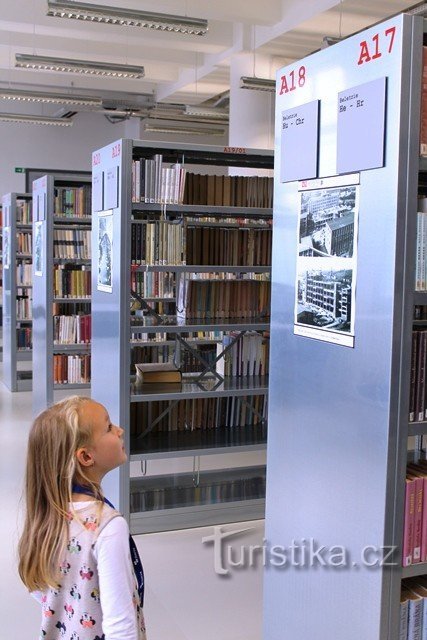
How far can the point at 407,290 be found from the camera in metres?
2.11

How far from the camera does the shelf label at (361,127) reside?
84.0 inches

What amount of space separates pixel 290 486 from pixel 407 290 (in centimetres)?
93

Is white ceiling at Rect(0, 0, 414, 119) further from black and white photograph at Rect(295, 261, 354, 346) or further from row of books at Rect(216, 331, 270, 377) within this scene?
black and white photograph at Rect(295, 261, 354, 346)

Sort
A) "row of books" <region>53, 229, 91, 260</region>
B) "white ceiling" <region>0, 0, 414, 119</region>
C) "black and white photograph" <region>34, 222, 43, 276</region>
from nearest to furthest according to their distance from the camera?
"black and white photograph" <region>34, 222, 43, 276</region> < "white ceiling" <region>0, 0, 414, 119</region> < "row of books" <region>53, 229, 91, 260</region>

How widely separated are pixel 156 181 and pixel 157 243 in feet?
1.26

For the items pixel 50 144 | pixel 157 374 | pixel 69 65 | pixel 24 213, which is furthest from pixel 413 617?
pixel 50 144

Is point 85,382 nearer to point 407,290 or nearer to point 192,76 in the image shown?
point 192,76

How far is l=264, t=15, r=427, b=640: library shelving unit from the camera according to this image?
6.91 ft

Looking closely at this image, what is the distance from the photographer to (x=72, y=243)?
825 centimetres

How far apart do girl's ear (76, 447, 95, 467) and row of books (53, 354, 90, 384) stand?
6.66 meters

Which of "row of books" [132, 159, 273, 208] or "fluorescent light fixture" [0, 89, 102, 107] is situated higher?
"fluorescent light fixture" [0, 89, 102, 107]

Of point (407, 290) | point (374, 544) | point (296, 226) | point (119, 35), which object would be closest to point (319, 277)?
point (296, 226)

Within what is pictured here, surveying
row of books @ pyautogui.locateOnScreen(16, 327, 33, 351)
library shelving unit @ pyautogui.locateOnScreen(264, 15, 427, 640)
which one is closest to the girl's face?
library shelving unit @ pyautogui.locateOnScreen(264, 15, 427, 640)

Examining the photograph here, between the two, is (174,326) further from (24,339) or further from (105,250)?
(24,339)
